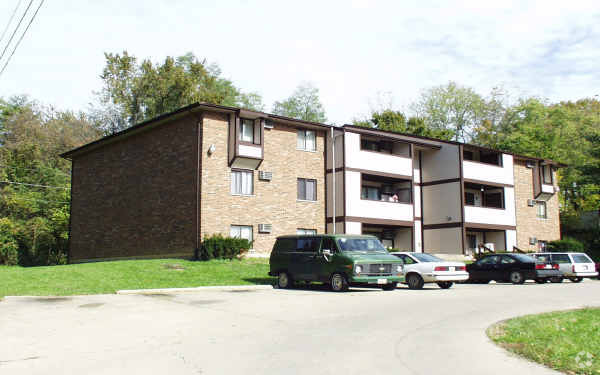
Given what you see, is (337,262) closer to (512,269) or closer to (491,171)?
(512,269)

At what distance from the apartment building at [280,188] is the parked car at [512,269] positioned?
30.5 feet

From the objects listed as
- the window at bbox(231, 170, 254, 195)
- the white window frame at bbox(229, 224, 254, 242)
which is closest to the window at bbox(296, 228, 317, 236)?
the white window frame at bbox(229, 224, 254, 242)

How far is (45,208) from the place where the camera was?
49.7 metres

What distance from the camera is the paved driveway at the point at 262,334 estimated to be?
25.7 ft

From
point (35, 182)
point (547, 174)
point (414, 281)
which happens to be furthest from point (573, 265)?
point (35, 182)

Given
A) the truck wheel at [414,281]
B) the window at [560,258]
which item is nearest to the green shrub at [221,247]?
the truck wheel at [414,281]

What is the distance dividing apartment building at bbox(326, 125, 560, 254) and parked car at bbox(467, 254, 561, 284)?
30.4 ft

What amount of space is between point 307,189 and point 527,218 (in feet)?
61.3

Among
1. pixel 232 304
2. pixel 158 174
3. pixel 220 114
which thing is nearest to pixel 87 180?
pixel 158 174

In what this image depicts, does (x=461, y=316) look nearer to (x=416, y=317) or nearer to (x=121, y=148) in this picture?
(x=416, y=317)

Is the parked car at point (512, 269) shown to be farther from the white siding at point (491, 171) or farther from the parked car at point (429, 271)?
the white siding at point (491, 171)

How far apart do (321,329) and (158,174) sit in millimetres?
23063

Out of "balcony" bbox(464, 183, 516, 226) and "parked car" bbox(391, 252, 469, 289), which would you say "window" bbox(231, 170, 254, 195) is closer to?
"parked car" bbox(391, 252, 469, 289)

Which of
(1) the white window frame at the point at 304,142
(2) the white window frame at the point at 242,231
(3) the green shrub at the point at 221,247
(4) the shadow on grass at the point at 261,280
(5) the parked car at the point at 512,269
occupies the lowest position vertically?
(4) the shadow on grass at the point at 261,280
